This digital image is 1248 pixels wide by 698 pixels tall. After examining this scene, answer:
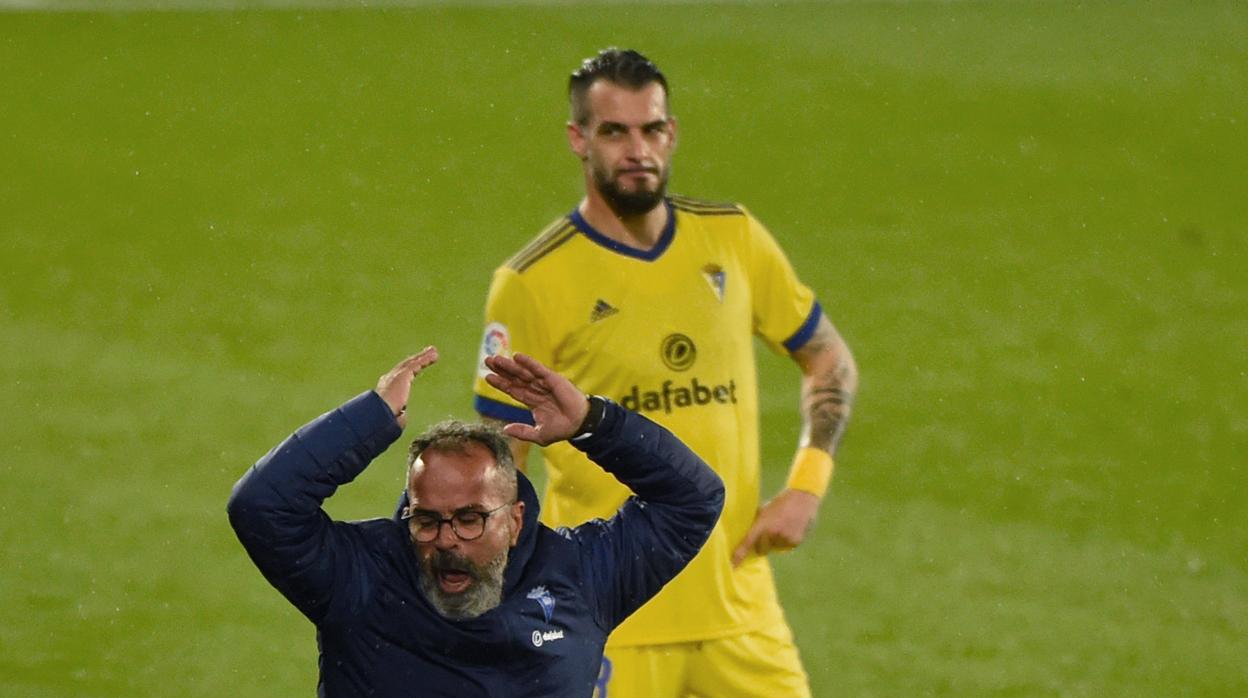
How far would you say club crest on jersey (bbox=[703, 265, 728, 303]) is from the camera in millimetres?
5594

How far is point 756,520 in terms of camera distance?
18.3 ft

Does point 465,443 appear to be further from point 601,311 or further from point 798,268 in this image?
point 798,268

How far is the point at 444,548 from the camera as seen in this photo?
454 centimetres

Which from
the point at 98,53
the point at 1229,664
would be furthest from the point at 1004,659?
the point at 98,53

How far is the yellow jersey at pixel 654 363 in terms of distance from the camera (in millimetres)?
5457

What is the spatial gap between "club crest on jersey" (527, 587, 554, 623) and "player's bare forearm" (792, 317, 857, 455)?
1327mm

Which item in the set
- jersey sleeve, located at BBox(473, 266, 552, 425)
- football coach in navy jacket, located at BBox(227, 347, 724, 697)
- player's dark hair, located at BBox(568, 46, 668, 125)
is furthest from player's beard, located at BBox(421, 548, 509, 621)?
player's dark hair, located at BBox(568, 46, 668, 125)

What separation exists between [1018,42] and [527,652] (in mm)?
8563

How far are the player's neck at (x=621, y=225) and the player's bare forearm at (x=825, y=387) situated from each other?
57 cm

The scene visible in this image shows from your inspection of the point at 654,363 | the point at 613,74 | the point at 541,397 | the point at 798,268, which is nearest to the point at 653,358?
the point at 654,363

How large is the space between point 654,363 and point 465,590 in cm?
109

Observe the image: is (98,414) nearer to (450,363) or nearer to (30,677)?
(450,363)

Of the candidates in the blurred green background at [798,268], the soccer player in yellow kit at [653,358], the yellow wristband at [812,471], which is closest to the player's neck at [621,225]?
the soccer player in yellow kit at [653,358]

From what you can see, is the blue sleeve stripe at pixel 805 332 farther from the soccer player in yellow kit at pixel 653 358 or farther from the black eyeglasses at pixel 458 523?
the black eyeglasses at pixel 458 523
